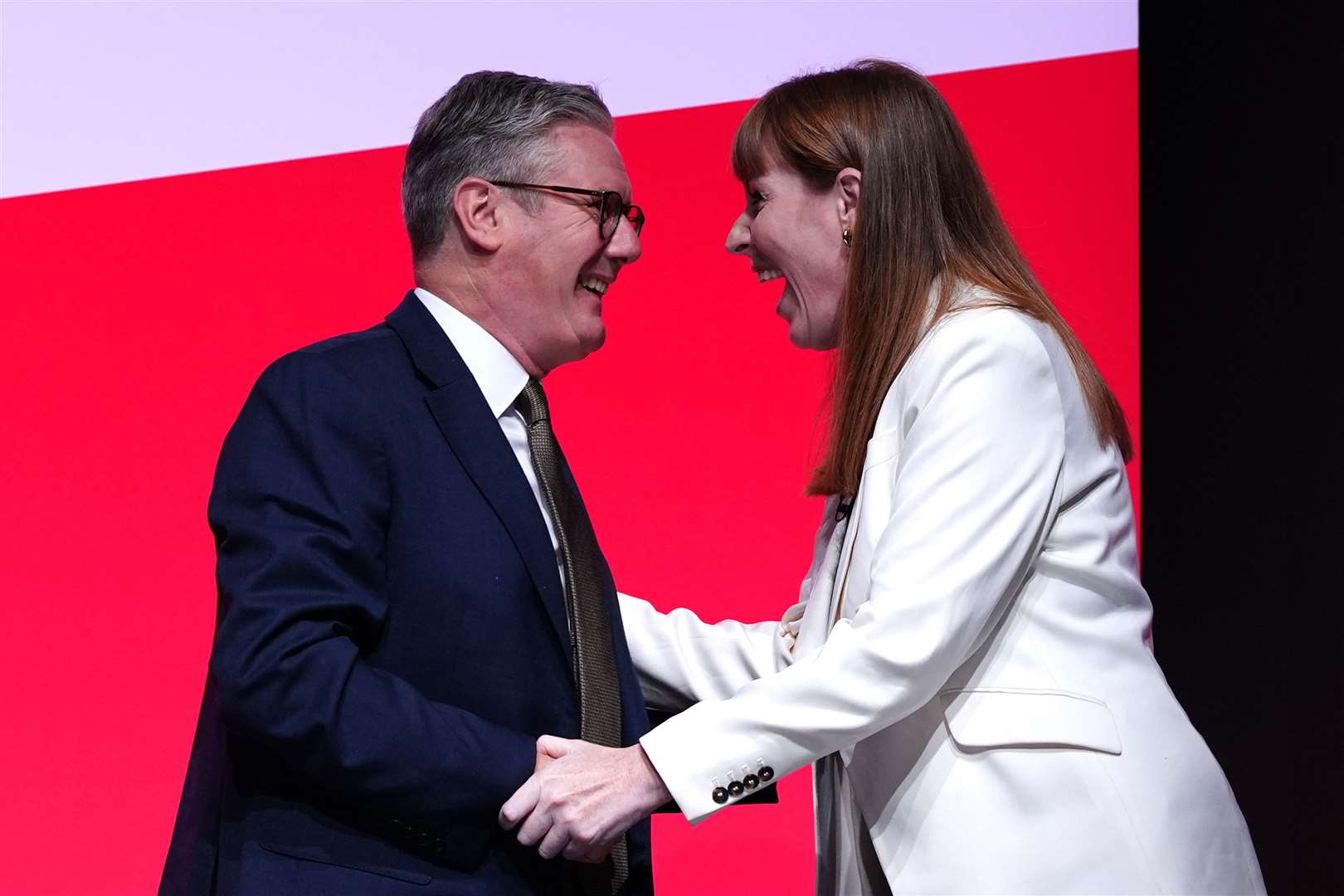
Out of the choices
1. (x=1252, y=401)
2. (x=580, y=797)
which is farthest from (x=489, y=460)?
(x=1252, y=401)

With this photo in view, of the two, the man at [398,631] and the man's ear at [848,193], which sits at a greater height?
the man's ear at [848,193]

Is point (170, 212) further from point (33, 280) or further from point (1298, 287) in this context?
point (1298, 287)

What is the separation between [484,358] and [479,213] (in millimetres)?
216

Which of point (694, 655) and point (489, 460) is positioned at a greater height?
point (489, 460)

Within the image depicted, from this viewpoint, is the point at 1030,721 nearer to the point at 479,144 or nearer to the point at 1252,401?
the point at 479,144

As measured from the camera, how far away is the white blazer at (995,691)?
4.90 feet

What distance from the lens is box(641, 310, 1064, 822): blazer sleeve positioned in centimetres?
150

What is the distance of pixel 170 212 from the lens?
288 centimetres

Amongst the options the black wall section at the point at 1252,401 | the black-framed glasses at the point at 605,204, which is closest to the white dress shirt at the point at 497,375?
the black-framed glasses at the point at 605,204

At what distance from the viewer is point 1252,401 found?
2.72 metres

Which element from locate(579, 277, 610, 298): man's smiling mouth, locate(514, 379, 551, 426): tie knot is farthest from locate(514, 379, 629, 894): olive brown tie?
locate(579, 277, 610, 298): man's smiling mouth

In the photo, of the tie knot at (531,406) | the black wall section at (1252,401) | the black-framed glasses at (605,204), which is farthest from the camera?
the black wall section at (1252,401)

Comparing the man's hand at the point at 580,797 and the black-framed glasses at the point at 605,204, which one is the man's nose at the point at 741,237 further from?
the man's hand at the point at 580,797

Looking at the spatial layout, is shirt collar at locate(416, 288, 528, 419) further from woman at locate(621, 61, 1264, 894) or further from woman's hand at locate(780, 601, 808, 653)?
woman's hand at locate(780, 601, 808, 653)
